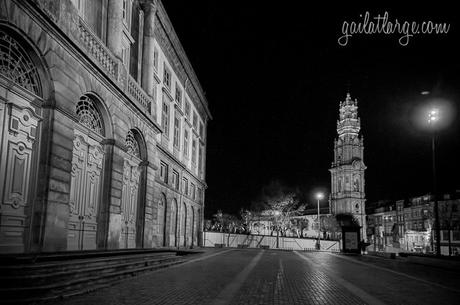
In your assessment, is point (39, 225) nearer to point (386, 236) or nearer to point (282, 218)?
point (282, 218)

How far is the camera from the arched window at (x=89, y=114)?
15.1 m

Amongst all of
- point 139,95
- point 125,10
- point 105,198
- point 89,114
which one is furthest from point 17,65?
point 125,10

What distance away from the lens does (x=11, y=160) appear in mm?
10852

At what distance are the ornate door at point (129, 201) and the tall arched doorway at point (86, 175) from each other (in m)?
2.87

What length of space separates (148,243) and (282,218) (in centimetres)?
5476

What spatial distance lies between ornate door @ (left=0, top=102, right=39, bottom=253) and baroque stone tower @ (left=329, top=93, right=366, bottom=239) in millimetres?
135242

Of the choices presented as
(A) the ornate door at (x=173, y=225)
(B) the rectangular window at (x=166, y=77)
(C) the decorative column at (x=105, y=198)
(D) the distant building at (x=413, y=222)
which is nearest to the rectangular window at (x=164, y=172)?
(A) the ornate door at (x=173, y=225)

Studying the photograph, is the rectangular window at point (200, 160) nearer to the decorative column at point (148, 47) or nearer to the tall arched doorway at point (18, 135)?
the decorative column at point (148, 47)

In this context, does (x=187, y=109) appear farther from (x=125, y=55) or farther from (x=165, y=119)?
(x=125, y=55)

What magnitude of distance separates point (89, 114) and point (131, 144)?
4936 mm

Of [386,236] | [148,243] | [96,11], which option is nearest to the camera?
[96,11]

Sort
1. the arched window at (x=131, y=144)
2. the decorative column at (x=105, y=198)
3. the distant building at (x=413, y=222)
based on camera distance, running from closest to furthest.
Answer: the decorative column at (x=105, y=198), the arched window at (x=131, y=144), the distant building at (x=413, y=222)

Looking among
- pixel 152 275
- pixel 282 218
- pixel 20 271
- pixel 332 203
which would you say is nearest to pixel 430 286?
pixel 152 275

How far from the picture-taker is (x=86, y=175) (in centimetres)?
1530
